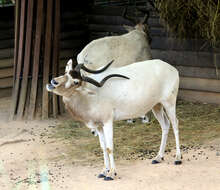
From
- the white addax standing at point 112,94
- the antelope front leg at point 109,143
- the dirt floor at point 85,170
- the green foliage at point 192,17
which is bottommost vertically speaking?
the dirt floor at point 85,170

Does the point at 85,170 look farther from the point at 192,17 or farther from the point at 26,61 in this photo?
the point at 192,17

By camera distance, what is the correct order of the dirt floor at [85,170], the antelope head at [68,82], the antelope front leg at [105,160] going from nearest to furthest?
the antelope head at [68,82]
the dirt floor at [85,170]
the antelope front leg at [105,160]

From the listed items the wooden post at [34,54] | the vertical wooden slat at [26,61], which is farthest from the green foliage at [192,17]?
the vertical wooden slat at [26,61]

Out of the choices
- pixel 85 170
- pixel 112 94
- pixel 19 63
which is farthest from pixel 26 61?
pixel 112 94

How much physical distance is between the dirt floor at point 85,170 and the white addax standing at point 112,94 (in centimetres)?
23

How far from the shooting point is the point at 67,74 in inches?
288

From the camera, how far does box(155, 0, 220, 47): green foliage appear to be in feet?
33.6

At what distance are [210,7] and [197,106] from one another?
2.54m

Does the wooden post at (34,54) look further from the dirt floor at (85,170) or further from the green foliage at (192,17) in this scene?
the green foliage at (192,17)

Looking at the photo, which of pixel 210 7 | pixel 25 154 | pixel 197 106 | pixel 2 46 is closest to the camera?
pixel 25 154

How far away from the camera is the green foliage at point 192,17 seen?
10.2 m

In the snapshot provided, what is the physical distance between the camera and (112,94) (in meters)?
7.68

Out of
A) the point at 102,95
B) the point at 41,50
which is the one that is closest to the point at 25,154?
the point at 102,95

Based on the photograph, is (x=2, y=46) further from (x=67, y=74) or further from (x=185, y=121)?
(x=67, y=74)
